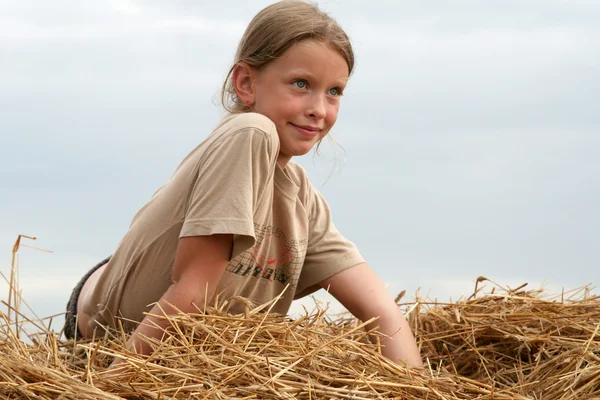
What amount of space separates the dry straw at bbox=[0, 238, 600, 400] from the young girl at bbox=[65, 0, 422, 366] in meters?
0.16

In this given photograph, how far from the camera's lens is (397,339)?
2670mm

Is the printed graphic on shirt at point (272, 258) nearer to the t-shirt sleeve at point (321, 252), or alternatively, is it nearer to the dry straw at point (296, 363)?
the t-shirt sleeve at point (321, 252)

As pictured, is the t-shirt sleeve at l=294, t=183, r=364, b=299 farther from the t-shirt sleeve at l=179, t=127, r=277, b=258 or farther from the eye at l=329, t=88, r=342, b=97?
the t-shirt sleeve at l=179, t=127, r=277, b=258

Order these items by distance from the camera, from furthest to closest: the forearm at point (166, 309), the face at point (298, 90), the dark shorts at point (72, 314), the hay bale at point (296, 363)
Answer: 1. the dark shorts at point (72, 314)
2. the face at point (298, 90)
3. the forearm at point (166, 309)
4. the hay bale at point (296, 363)

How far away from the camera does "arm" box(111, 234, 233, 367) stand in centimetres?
219

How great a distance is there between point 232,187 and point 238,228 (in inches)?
4.6

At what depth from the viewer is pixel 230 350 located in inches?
75.4

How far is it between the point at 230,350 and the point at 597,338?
4.02ft

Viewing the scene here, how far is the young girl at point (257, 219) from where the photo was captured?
221cm

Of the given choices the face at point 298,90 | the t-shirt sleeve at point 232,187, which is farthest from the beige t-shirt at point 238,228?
the face at point 298,90

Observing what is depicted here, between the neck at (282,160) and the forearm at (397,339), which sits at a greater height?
the neck at (282,160)

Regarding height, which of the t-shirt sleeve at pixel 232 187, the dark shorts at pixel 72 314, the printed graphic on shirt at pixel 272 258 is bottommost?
the dark shorts at pixel 72 314

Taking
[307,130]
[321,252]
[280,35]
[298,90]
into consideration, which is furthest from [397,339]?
[280,35]

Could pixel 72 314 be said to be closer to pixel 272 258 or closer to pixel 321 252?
pixel 272 258
